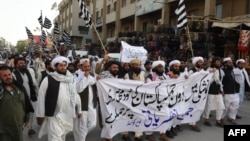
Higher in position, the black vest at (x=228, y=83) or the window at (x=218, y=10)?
the window at (x=218, y=10)

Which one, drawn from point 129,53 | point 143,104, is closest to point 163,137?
point 143,104

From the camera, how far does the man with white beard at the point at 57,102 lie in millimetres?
4898

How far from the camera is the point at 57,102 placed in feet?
16.3

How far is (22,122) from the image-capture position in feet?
14.3

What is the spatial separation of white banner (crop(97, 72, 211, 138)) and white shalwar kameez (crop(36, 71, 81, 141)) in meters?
1.11

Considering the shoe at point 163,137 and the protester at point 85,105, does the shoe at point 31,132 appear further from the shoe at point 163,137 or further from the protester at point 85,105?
the shoe at point 163,137

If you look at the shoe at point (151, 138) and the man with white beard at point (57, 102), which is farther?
the shoe at point (151, 138)

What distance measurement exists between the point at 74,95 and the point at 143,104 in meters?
1.80

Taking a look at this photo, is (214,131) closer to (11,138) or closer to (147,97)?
(147,97)

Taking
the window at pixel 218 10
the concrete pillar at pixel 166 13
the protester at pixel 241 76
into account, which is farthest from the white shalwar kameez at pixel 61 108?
the concrete pillar at pixel 166 13

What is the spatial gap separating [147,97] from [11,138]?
3.06 m

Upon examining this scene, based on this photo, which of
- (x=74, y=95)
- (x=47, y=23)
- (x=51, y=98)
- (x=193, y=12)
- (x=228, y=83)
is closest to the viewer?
(x=51, y=98)

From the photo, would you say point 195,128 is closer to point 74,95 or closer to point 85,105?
point 85,105

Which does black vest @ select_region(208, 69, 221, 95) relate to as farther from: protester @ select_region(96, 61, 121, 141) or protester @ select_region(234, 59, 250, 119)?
protester @ select_region(96, 61, 121, 141)
